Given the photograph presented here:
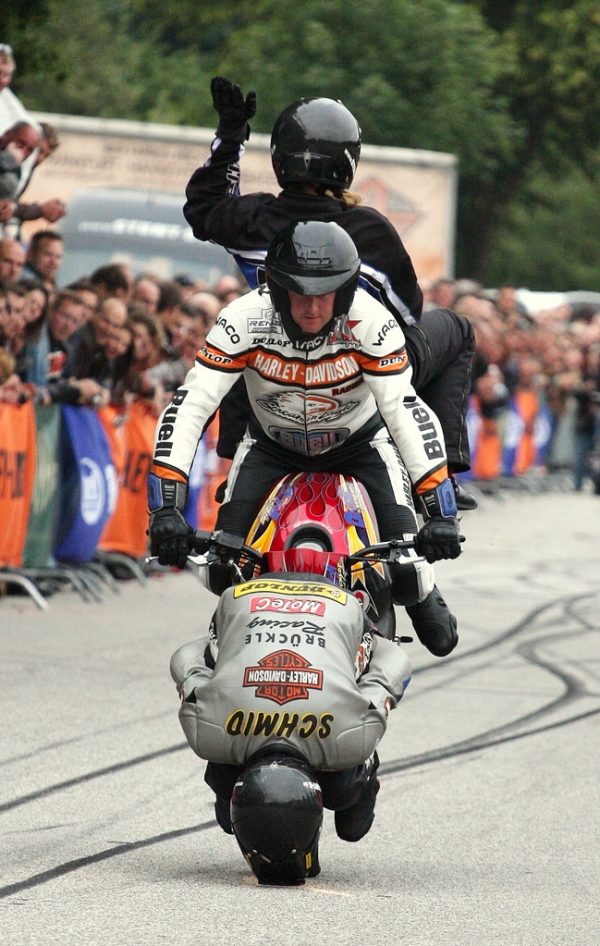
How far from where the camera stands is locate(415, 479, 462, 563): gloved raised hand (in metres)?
6.23

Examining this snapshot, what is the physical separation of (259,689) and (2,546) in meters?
6.86

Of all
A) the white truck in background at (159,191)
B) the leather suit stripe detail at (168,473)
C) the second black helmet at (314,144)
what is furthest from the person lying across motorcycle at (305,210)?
the white truck in background at (159,191)

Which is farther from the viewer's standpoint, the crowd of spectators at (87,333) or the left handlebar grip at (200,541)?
the crowd of spectators at (87,333)

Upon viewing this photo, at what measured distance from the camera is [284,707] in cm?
587

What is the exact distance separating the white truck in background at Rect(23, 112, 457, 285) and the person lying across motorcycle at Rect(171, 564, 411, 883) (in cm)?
1405

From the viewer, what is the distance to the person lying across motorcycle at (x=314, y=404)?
20.5ft

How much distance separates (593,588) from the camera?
1570cm

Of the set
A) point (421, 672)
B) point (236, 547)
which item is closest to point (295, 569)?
point (236, 547)

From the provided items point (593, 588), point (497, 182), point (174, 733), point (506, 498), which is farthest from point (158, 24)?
point (174, 733)

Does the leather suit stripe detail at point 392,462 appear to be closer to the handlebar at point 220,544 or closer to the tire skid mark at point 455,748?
the handlebar at point 220,544

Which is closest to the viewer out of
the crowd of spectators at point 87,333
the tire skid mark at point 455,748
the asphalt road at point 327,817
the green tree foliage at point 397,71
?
the asphalt road at point 327,817

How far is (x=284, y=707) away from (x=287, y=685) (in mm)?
61

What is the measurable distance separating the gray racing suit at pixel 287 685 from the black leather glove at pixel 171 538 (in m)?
0.19

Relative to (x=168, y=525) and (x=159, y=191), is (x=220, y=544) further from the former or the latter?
(x=159, y=191)
